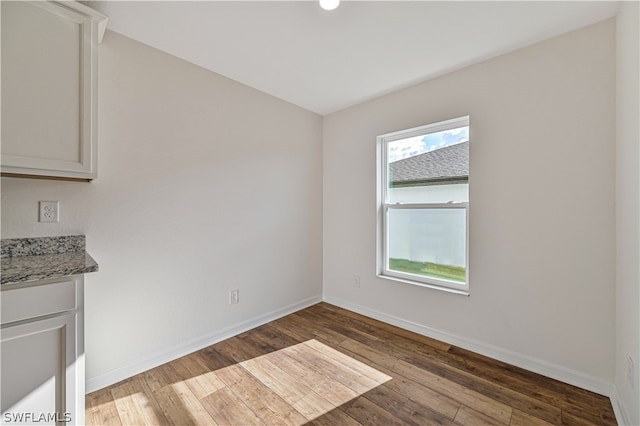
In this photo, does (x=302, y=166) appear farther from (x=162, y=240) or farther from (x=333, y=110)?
(x=162, y=240)

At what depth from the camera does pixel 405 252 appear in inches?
109

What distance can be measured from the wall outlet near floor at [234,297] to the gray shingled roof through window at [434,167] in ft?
6.44

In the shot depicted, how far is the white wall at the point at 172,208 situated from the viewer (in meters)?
1.78

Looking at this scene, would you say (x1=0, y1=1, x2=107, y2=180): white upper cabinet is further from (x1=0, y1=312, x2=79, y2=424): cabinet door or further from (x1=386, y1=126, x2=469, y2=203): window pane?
(x1=386, y1=126, x2=469, y2=203): window pane

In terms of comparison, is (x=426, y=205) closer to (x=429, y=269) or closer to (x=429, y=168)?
(x=429, y=168)

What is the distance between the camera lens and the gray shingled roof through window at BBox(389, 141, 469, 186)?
237cm

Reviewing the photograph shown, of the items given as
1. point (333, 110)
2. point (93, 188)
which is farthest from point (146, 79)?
point (333, 110)

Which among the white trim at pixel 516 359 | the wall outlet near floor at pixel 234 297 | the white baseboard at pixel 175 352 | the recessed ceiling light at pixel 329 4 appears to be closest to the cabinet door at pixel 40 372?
the white baseboard at pixel 175 352

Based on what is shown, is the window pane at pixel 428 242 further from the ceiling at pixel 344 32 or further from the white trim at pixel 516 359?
the ceiling at pixel 344 32

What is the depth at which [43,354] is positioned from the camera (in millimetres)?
1150

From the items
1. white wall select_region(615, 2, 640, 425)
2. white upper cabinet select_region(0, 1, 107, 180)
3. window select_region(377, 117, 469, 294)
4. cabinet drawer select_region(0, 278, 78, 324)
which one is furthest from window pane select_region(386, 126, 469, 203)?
cabinet drawer select_region(0, 278, 78, 324)

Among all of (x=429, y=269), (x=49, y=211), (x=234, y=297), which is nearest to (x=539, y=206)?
(x=429, y=269)

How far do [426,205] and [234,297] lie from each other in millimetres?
2058

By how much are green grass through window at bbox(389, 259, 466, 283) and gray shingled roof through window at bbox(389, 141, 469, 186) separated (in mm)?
800
